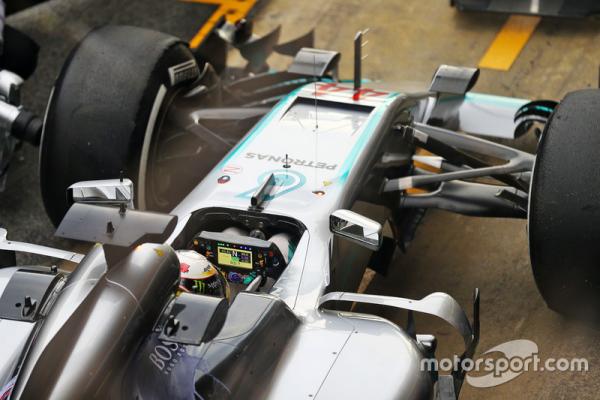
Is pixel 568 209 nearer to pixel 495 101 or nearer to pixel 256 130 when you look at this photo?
pixel 256 130

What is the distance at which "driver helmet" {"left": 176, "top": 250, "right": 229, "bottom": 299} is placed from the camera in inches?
160

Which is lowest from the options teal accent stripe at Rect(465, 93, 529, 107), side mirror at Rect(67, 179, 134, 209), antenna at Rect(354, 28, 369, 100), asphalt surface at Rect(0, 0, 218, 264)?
asphalt surface at Rect(0, 0, 218, 264)

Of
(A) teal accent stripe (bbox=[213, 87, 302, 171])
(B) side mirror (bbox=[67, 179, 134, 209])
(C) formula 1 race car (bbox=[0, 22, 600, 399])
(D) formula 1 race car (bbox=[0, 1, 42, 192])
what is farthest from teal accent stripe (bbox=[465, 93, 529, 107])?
(B) side mirror (bbox=[67, 179, 134, 209])

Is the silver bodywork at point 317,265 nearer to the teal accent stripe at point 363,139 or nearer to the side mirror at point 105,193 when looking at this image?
the teal accent stripe at point 363,139

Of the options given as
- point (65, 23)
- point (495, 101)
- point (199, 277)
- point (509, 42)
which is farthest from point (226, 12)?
point (199, 277)

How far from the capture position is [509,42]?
8.27m

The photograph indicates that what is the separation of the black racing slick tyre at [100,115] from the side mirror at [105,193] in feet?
3.54

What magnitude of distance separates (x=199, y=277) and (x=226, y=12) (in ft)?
17.3

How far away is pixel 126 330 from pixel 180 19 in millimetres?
5780

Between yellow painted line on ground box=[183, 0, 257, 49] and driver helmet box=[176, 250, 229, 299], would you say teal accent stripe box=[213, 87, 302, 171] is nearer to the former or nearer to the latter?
driver helmet box=[176, 250, 229, 299]

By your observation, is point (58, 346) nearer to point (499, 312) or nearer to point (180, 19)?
point (499, 312)

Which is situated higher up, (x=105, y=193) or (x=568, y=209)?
(x=105, y=193)

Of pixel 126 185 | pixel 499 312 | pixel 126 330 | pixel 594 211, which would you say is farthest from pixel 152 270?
pixel 499 312

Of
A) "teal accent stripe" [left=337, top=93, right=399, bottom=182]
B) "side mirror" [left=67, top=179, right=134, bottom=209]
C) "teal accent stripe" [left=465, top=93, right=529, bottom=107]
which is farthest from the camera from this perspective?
"teal accent stripe" [left=465, top=93, right=529, bottom=107]
